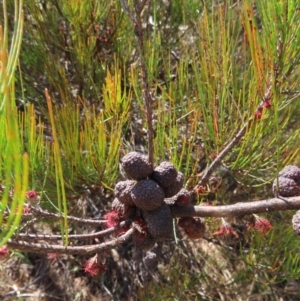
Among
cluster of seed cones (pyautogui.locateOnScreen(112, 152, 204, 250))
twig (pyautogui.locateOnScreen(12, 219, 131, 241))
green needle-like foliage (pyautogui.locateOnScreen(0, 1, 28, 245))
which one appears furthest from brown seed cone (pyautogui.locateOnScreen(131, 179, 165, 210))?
green needle-like foliage (pyautogui.locateOnScreen(0, 1, 28, 245))

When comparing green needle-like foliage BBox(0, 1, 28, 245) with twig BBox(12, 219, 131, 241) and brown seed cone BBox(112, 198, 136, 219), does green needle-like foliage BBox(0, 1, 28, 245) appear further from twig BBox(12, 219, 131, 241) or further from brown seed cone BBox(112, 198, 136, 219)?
brown seed cone BBox(112, 198, 136, 219)

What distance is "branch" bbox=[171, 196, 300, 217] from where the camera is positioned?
32.9 inches

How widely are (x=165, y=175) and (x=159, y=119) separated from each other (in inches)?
6.8

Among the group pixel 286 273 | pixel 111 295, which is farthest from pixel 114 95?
pixel 111 295

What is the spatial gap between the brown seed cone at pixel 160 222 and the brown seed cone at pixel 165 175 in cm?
6

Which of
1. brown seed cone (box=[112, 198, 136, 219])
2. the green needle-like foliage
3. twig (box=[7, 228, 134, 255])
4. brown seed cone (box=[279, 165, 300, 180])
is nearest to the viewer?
the green needle-like foliage

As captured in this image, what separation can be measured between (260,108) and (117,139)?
31 centimetres

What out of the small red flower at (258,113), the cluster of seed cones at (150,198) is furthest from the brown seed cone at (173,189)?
the small red flower at (258,113)

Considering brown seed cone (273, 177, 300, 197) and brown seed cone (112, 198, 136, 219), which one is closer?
brown seed cone (273, 177, 300, 197)

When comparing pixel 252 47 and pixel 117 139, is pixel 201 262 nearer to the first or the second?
pixel 117 139

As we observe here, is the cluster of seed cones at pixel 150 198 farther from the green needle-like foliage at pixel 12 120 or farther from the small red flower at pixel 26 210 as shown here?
the green needle-like foliage at pixel 12 120

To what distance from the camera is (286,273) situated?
1425mm

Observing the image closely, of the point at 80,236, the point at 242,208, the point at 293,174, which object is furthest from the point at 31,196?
the point at 293,174

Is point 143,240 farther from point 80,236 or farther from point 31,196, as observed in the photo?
point 31,196
